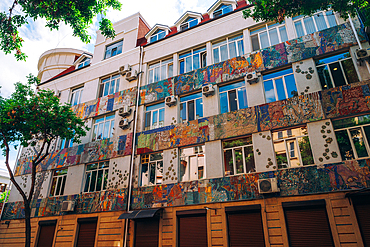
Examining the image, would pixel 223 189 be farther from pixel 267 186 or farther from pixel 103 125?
pixel 103 125

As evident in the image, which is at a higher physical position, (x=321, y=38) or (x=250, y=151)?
(x=321, y=38)

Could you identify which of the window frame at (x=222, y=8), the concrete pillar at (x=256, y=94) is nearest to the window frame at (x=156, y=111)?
the concrete pillar at (x=256, y=94)

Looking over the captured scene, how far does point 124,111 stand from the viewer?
14438 millimetres

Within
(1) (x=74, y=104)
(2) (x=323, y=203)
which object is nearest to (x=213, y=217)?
(2) (x=323, y=203)

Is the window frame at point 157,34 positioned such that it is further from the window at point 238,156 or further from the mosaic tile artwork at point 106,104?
the window at point 238,156

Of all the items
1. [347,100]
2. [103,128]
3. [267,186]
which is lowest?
[267,186]

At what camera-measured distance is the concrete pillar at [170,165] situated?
462 inches

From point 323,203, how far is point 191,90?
7879mm

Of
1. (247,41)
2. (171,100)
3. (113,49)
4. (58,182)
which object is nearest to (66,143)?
(58,182)

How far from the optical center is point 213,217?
32.9ft

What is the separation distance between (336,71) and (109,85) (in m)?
13.1

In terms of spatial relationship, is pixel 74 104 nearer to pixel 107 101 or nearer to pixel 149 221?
pixel 107 101

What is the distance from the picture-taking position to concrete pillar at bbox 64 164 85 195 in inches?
557

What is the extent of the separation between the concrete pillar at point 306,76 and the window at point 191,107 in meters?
4.65
